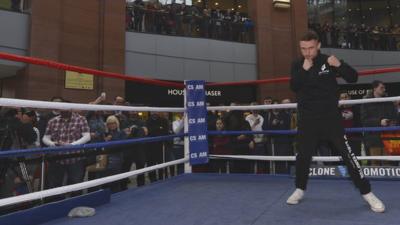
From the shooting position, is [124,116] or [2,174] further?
[124,116]

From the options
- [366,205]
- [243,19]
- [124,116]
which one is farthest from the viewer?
[243,19]

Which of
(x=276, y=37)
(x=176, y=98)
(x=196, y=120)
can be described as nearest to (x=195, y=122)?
(x=196, y=120)

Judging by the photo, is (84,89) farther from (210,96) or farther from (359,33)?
(359,33)

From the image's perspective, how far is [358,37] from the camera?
47.6 feet

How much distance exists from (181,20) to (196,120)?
8144 millimetres

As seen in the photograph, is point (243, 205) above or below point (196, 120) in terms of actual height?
below

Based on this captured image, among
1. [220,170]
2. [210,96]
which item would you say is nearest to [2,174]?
[220,170]

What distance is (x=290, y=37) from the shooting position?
13891 millimetres

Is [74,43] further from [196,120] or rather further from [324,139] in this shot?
[324,139]

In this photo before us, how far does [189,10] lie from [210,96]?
287 centimetres

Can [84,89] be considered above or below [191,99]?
above

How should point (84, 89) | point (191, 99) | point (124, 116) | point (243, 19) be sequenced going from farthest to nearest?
1. point (243, 19)
2. point (84, 89)
3. point (124, 116)
4. point (191, 99)

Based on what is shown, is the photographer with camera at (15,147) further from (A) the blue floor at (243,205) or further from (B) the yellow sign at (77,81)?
(B) the yellow sign at (77,81)

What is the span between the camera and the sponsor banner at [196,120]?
4023 millimetres
